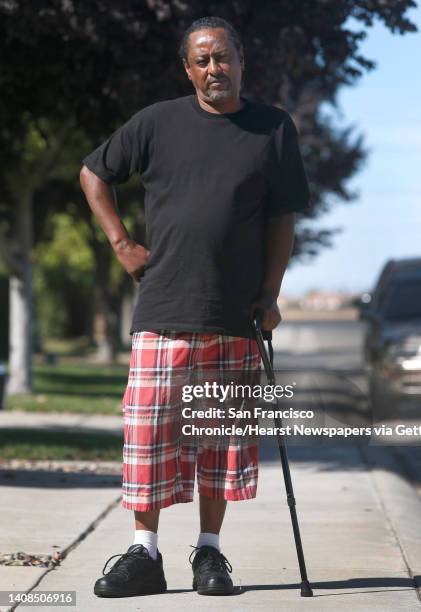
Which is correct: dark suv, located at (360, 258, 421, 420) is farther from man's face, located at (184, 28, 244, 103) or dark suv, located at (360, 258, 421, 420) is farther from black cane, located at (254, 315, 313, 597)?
man's face, located at (184, 28, 244, 103)

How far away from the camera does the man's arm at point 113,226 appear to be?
4891 mm

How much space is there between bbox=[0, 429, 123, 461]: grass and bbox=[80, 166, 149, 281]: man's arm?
4.99 meters

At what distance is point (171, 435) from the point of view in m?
4.85

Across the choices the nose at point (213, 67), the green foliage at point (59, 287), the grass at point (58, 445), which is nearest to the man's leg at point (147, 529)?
the nose at point (213, 67)

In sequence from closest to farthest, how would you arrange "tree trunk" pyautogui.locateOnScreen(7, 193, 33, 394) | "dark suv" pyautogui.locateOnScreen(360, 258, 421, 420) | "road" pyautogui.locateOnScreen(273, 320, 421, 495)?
"road" pyautogui.locateOnScreen(273, 320, 421, 495) → "dark suv" pyautogui.locateOnScreen(360, 258, 421, 420) → "tree trunk" pyautogui.locateOnScreen(7, 193, 33, 394)

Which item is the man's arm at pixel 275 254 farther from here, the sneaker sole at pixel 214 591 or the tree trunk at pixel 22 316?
the tree trunk at pixel 22 316

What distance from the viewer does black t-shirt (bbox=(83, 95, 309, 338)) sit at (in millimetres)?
4777

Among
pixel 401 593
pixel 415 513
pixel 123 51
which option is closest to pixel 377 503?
pixel 415 513

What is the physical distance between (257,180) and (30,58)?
6315 mm

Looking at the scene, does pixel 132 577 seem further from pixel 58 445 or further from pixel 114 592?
pixel 58 445

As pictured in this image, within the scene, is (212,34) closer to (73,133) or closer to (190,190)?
(190,190)

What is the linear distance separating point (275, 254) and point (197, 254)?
34 cm

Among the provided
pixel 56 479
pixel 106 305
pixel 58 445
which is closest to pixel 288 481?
pixel 56 479

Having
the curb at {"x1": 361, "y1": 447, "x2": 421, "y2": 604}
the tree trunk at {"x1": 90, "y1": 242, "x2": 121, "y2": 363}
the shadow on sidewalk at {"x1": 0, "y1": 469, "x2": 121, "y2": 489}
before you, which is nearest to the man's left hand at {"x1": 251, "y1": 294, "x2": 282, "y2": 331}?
the curb at {"x1": 361, "y1": 447, "x2": 421, "y2": 604}
